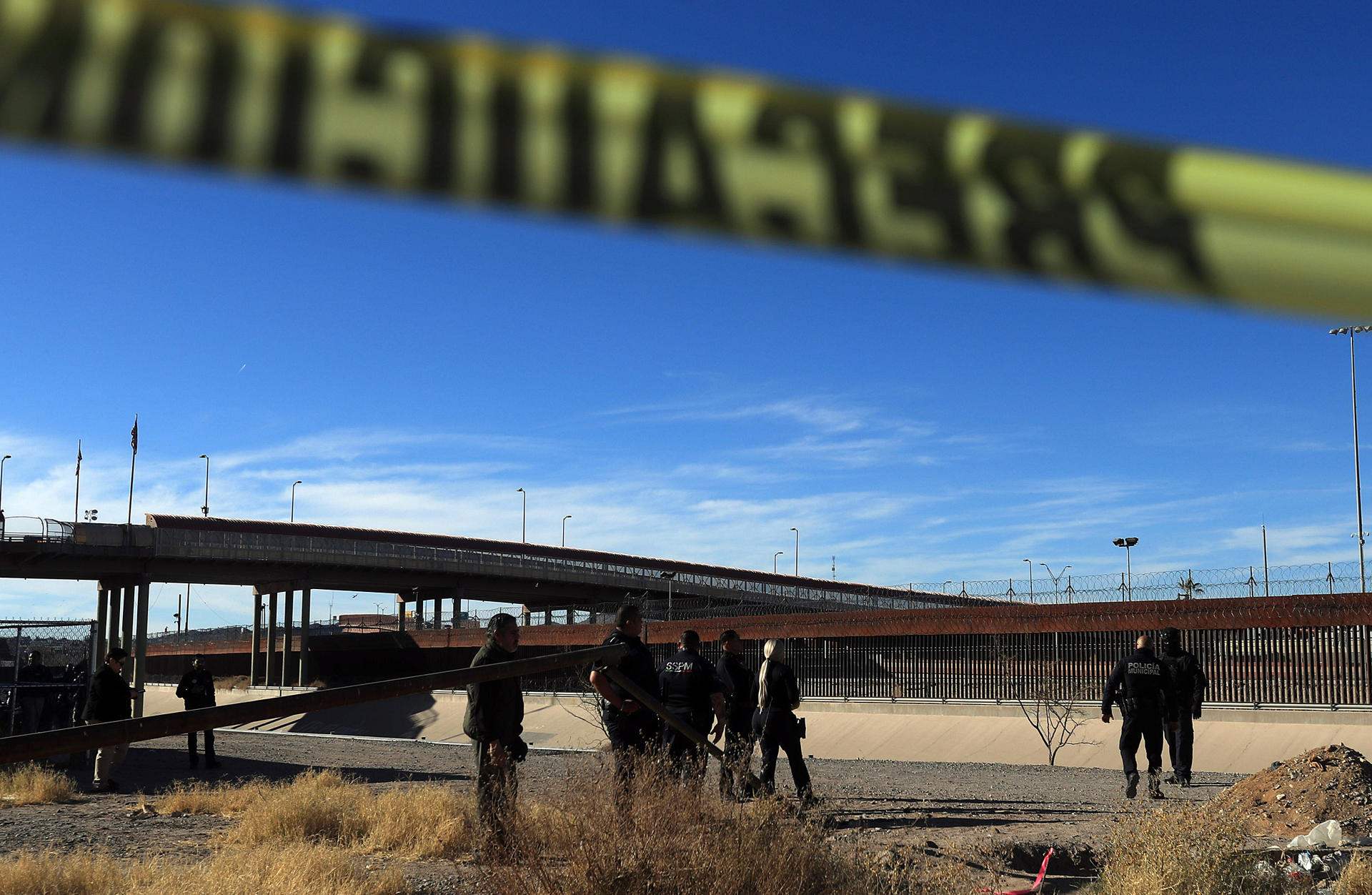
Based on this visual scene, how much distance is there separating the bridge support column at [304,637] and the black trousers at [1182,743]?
52816 millimetres

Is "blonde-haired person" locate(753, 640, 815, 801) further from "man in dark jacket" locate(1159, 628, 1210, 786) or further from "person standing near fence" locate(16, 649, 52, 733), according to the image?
"person standing near fence" locate(16, 649, 52, 733)

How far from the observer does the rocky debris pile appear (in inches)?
383

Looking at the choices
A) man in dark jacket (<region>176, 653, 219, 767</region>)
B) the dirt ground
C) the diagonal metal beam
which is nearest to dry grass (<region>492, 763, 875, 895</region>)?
the dirt ground

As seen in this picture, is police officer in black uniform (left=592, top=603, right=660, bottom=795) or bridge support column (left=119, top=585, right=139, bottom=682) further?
bridge support column (left=119, top=585, right=139, bottom=682)

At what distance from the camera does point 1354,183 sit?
35.3 inches

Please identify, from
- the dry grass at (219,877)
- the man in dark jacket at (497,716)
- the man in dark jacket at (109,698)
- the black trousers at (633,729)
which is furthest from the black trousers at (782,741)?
the man in dark jacket at (109,698)

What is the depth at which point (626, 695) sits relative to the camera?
881 cm

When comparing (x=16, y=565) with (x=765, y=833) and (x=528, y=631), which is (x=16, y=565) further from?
(x=765, y=833)

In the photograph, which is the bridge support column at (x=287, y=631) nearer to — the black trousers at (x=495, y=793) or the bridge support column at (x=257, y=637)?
the bridge support column at (x=257, y=637)

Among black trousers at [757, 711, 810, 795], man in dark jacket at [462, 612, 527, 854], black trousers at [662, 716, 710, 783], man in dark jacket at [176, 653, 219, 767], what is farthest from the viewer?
man in dark jacket at [176, 653, 219, 767]

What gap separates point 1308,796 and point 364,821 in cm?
792

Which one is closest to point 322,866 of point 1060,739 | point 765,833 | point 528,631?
point 765,833

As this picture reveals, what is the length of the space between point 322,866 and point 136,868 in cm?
116

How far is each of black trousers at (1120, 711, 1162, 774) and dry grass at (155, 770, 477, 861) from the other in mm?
7053
